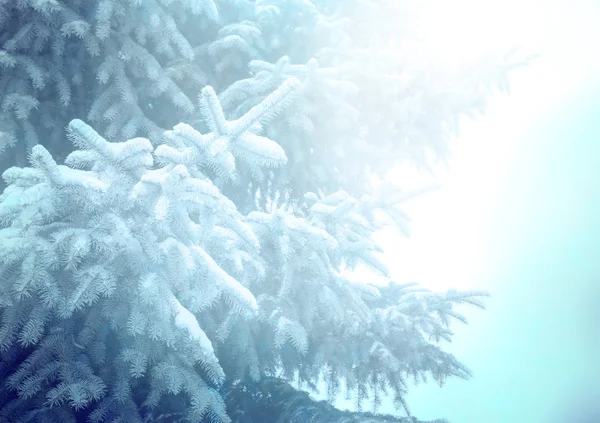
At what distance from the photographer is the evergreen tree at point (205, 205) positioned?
1.71 metres

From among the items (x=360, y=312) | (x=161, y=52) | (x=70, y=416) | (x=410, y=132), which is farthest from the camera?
(x=410, y=132)

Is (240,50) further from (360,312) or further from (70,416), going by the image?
(70,416)

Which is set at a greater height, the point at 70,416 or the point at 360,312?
the point at 360,312

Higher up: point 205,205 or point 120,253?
point 205,205

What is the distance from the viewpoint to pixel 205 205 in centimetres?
180

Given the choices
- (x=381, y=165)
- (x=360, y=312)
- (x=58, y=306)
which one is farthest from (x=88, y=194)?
(x=381, y=165)

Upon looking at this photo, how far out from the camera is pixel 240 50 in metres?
3.35

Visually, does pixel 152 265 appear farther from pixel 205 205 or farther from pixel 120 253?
pixel 205 205

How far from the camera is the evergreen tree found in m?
1.71

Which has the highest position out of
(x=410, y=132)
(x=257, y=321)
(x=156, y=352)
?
(x=410, y=132)

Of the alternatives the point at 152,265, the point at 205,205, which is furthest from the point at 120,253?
the point at 205,205

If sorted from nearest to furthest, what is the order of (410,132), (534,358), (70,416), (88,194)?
(88,194)
(70,416)
(410,132)
(534,358)

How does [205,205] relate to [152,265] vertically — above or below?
above

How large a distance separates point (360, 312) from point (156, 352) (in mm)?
1200
